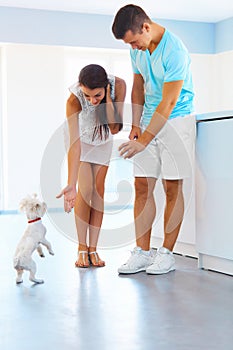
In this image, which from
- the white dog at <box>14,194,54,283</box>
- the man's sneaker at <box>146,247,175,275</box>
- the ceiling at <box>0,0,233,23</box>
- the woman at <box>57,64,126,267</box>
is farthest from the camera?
the ceiling at <box>0,0,233,23</box>

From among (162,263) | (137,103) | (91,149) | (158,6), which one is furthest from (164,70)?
(158,6)

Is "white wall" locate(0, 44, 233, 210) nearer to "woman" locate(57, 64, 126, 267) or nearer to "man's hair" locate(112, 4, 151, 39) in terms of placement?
"woman" locate(57, 64, 126, 267)

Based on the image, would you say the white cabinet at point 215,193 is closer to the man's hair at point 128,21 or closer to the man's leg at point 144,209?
the man's leg at point 144,209

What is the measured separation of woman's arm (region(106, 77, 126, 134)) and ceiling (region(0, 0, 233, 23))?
135 inches

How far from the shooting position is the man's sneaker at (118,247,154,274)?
267 cm

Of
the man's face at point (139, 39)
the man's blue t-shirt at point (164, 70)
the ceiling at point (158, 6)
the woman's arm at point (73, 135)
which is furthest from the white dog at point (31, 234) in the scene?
the ceiling at point (158, 6)

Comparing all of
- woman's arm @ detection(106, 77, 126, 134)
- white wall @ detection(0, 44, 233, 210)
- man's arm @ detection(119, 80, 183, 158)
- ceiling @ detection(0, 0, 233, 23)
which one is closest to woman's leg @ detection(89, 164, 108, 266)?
woman's arm @ detection(106, 77, 126, 134)

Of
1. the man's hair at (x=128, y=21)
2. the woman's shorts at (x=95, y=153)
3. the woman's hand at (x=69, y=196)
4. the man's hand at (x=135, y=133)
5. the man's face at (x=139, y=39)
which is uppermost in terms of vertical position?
the man's hair at (x=128, y=21)

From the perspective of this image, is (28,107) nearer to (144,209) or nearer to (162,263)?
(144,209)

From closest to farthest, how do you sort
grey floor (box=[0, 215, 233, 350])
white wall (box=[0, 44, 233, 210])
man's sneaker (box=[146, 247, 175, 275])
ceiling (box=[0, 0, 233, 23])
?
grey floor (box=[0, 215, 233, 350]) < man's sneaker (box=[146, 247, 175, 275]) < ceiling (box=[0, 0, 233, 23]) < white wall (box=[0, 44, 233, 210])

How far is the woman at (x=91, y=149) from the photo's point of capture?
9.02 ft

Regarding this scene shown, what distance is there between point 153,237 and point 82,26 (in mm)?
3845

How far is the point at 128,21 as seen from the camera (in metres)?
2.44

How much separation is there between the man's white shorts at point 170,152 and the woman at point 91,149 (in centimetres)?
18
